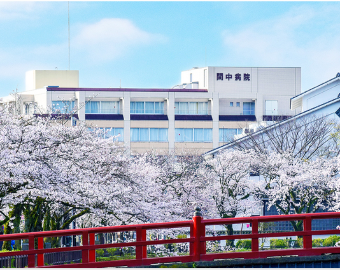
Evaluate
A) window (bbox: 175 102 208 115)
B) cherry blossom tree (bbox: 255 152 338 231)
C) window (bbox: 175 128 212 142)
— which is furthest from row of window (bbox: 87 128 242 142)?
cherry blossom tree (bbox: 255 152 338 231)

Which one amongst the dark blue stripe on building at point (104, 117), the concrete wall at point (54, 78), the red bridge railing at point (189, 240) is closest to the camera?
the red bridge railing at point (189, 240)

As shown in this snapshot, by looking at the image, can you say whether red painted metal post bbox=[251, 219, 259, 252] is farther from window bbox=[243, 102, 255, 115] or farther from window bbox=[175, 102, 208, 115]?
window bbox=[243, 102, 255, 115]

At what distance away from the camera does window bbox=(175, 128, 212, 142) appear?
7138 cm

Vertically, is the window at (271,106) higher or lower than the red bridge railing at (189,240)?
higher

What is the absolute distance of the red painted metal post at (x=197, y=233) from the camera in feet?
37.6

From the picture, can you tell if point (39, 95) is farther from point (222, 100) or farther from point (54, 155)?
point (54, 155)

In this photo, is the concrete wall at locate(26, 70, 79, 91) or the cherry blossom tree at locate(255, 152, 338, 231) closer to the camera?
the cherry blossom tree at locate(255, 152, 338, 231)

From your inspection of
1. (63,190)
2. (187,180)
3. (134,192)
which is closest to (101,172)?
(134,192)

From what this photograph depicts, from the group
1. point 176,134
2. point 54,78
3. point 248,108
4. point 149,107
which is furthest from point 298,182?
point 54,78

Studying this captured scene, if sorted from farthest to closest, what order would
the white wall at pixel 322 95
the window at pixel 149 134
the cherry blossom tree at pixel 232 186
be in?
the window at pixel 149 134 < the white wall at pixel 322 95 < the cherry blossom tree at pixel 232 186

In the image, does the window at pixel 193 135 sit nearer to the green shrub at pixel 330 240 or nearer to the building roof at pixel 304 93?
the building roof at pixel 304 93

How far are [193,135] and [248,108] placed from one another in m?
9.06

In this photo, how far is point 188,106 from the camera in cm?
7294

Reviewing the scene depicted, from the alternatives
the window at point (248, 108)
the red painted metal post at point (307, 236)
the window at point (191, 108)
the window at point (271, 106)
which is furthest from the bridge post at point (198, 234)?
the window at point (271, 106)
